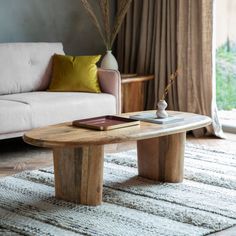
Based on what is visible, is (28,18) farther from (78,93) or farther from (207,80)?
(207,80)

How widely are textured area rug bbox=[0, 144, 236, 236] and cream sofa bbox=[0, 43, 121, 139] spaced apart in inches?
20.0

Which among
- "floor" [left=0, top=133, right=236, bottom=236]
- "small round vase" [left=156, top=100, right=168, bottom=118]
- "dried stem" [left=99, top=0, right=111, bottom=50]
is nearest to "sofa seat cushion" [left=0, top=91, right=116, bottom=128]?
"floor" [left=0, top=133, right=236, bottom=236]

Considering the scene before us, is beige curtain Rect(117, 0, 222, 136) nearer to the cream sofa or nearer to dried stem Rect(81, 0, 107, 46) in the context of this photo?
dried stem Rect(81, 0, 107, 46)

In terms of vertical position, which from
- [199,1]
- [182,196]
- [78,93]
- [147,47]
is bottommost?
[182,196]

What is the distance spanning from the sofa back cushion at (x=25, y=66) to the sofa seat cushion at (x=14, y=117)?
46cm

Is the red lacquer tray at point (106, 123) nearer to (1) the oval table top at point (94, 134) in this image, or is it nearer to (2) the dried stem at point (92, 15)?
(1) the oval table top at point (94, 134)

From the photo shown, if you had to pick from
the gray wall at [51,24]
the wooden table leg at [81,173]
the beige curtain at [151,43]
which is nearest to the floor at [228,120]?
the beige curtain at [151,43]

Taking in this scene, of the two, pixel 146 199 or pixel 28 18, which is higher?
pixel 28 18

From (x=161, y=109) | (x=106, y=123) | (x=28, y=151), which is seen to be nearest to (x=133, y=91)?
(x=28, y=151)

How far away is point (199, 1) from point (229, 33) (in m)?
0.49

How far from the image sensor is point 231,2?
522 centimetres

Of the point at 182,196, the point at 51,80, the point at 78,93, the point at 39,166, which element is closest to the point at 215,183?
the point at 182,196

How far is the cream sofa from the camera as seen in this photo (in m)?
4.19

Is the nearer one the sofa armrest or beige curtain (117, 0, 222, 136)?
the sofa armrest
